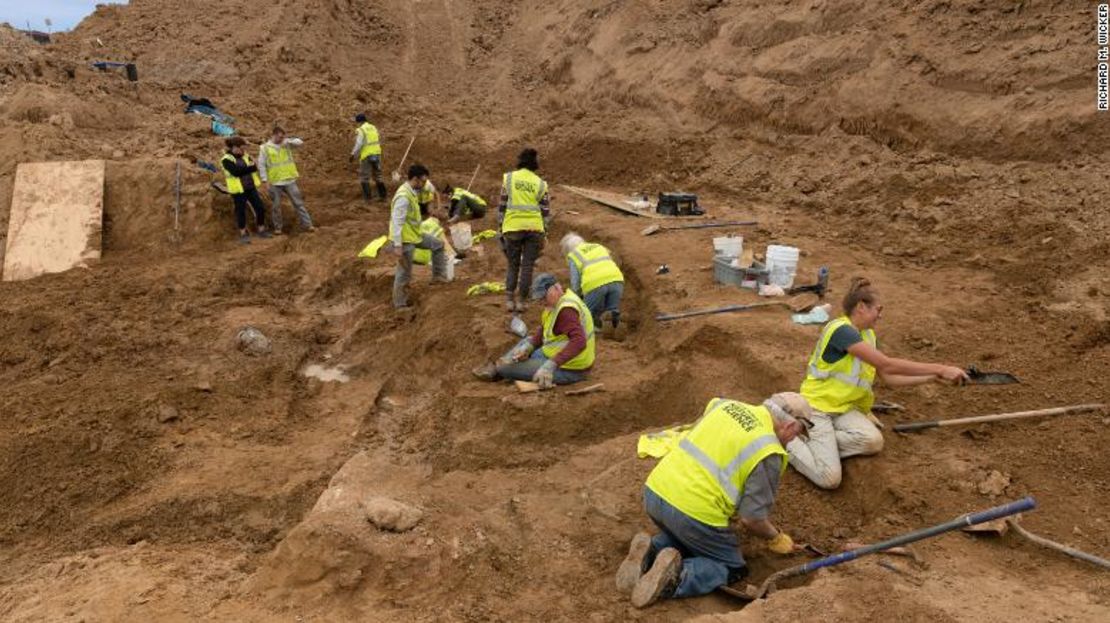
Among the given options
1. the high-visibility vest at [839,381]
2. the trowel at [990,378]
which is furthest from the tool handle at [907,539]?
the trowel at [990,378]

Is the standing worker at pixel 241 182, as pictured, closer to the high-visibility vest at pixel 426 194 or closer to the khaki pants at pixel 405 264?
the high-visibility vest at pixel 426 194

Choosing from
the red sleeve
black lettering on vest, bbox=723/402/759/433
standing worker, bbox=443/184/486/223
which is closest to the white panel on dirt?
standing worker, bbox=443/184/486/223

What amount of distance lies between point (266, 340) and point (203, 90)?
1168cm

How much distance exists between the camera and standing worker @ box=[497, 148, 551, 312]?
7.81 m

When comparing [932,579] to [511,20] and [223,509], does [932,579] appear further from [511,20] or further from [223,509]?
[511,20]

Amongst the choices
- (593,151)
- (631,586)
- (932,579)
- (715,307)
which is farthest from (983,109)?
(631,586)

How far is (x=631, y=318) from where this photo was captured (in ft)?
28.1

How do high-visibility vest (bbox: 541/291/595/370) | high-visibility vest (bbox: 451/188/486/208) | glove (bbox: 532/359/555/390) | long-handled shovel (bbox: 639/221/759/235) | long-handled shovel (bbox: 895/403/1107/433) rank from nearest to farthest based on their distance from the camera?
long-handled shovel (bbox: 895/403/1107/433)
high-visibility vest (bbox: 541/291/595/370)
glove (bbox: 532/359/555/390)
long-handled shovel (bbox: 639/221/759/235)
high-visibility vest (bbox: 451/188/486/208)

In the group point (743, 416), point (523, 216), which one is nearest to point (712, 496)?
point (743, 416)

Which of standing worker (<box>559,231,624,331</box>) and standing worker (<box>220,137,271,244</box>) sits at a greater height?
standing worker (<box>220,137,271,244</box>)

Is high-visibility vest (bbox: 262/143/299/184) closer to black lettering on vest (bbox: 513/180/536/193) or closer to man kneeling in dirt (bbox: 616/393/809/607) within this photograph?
black lettering on vest (bbox: 513/180/536/193)

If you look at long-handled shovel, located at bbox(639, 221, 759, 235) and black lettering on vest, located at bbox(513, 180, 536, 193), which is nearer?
black lettering on vest, located at bbox(513, 180, 536, 193)

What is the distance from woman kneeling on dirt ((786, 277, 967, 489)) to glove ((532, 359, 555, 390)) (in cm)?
223

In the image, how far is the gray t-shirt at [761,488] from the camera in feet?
13.3
